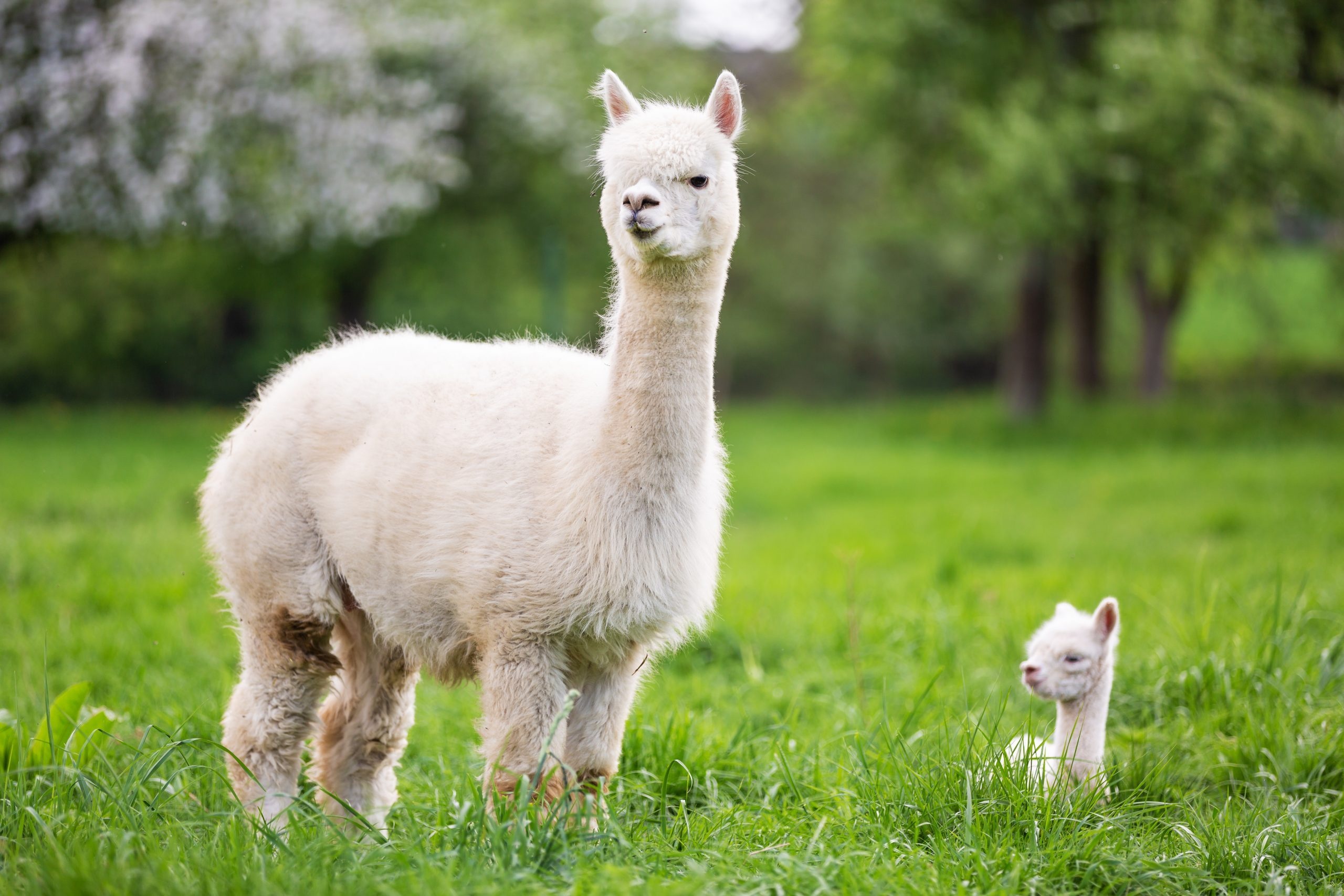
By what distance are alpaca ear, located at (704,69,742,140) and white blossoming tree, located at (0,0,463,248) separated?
323 inches

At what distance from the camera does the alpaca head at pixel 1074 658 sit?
143 inches

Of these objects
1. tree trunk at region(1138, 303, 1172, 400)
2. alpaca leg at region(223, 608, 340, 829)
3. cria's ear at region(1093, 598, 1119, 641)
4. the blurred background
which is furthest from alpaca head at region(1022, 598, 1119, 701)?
tree trunk at region(1138, 303, 1172, 400)

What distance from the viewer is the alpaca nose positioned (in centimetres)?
290

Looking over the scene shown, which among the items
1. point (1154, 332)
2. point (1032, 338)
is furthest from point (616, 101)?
point (1154, 332)

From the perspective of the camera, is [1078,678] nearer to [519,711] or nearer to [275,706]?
[519,711]

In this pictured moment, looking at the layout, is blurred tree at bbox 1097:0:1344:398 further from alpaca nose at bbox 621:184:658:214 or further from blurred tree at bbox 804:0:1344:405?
alpaca nose at bbox 621:184:658:214

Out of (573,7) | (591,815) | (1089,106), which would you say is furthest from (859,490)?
(573,7)

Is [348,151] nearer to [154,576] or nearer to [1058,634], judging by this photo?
[154,576]

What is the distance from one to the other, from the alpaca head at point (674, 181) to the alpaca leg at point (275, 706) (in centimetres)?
156

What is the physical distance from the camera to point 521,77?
1576 centimetres

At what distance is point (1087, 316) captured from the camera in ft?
54.2

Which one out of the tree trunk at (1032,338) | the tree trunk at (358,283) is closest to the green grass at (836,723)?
the tree trunk at (1032,338)

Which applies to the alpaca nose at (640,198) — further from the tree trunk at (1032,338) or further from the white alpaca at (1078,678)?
the tree trunk at (1032,338)

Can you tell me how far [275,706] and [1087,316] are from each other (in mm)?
15038
